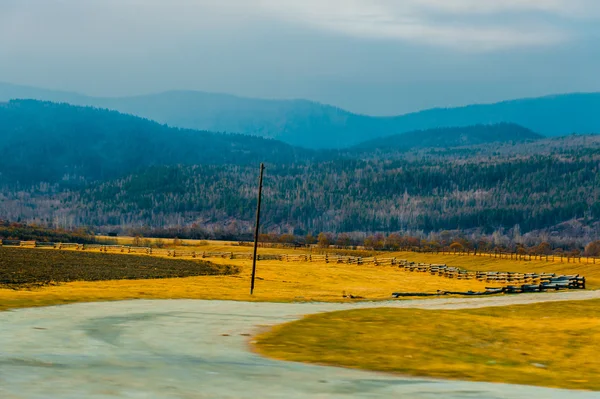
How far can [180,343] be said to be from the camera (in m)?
28.6

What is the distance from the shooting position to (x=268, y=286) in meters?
77.9

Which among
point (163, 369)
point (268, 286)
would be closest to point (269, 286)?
point (268, 286)

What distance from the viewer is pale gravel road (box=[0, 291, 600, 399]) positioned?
19078 mm

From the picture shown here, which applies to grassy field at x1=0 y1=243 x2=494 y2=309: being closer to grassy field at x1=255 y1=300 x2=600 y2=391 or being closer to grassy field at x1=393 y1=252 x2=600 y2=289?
grassy field at x1=255 y1=300 x2=600 y2=391

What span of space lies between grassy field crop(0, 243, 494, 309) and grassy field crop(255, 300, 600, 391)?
14.1 m

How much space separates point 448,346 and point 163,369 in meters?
11.7

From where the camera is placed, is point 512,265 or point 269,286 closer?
point 269,286

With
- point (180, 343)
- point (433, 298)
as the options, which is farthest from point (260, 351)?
point (433, 298)

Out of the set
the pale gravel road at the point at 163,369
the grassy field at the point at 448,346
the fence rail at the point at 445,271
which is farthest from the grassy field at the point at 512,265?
the pale gravel road at the point at 163,369

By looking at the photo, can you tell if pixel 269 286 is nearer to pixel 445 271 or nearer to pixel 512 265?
pixel 445 271

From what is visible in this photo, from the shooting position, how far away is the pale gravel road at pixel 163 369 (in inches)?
751

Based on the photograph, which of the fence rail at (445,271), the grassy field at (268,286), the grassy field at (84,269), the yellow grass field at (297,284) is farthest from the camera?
the fence rail at (445,271)

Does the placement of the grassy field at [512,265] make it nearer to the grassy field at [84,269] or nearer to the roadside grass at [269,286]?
the roadside grass at [269,286]

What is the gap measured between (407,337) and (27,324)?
12918 millimetres
